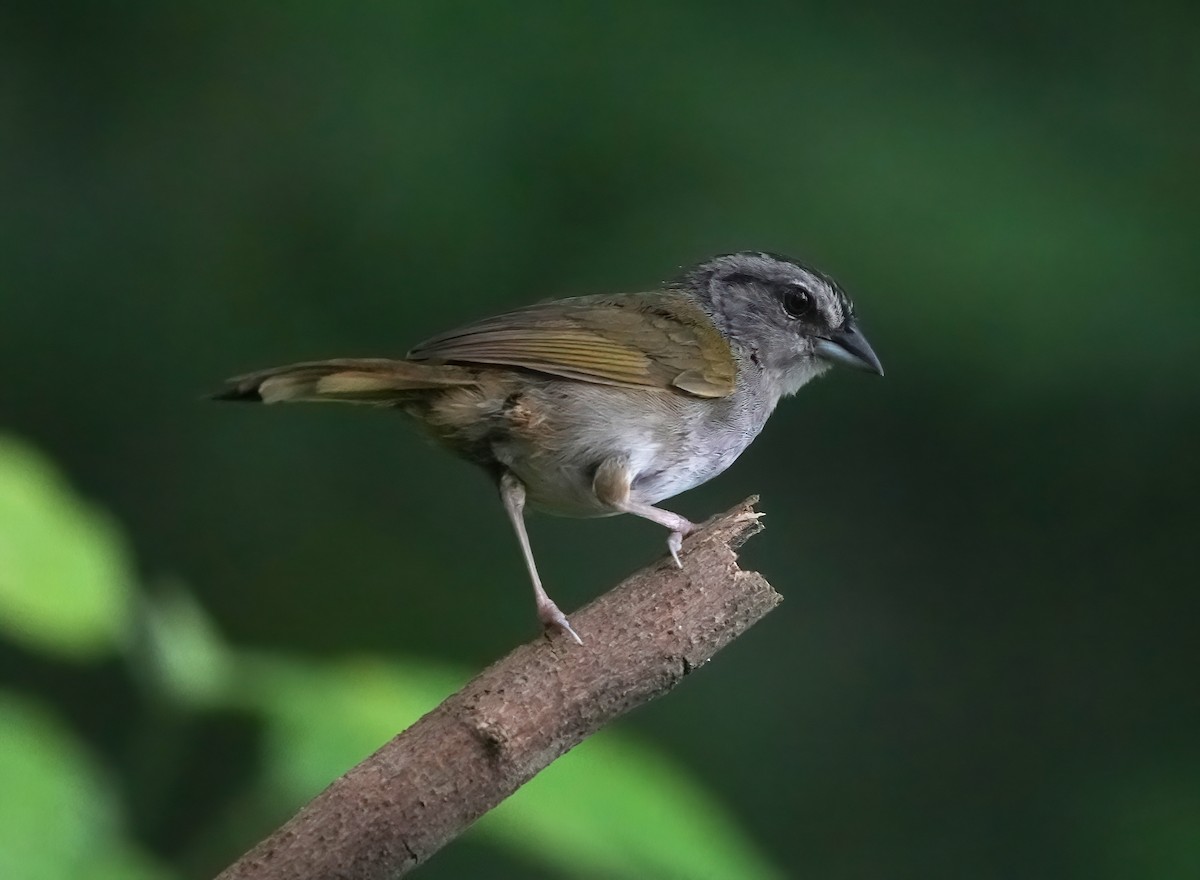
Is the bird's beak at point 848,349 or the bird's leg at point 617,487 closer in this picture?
the bird's leg at point 617,487

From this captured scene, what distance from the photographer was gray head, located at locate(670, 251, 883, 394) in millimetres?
2693

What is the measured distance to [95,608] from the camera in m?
1.88

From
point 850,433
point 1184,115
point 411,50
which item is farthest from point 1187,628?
point 411,50

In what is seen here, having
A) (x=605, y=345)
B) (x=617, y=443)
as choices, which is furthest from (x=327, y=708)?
(x=605, y=345)

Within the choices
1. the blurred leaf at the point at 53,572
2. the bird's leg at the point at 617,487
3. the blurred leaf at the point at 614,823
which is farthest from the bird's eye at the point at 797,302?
the blurred leaf at the point at 53,572

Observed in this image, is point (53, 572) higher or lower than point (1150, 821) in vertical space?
higher

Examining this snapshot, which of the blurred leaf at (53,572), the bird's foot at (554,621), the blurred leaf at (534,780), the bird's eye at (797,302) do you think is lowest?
the blurred leaf at (534,780)

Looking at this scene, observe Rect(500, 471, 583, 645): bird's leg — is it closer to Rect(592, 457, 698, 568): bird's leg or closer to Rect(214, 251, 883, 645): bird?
Rect(214, 251, 883, 645): bird

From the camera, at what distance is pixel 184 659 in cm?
220

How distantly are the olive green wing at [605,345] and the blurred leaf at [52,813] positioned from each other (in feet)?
2.71

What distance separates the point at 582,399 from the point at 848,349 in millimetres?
692

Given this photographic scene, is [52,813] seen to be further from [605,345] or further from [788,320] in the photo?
[788,320]

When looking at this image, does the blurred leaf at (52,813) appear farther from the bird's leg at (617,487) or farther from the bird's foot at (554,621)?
the bird's leg at (617,487)

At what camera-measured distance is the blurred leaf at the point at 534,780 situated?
1967 mm
